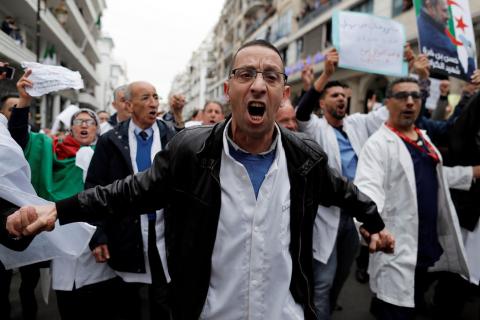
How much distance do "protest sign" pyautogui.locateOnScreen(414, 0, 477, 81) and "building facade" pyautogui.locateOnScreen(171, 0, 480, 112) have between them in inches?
45.9

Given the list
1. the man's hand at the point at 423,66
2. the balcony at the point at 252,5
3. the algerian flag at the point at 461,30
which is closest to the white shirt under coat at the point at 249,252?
the man's hand at the point at 423,66

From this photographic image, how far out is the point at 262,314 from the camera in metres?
1.61

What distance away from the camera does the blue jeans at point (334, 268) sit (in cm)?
306

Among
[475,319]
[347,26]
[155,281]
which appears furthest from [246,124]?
[475,319]

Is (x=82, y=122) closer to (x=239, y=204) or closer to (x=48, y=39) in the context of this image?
(x=239, y=204)

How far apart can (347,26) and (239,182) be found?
2.76 metres

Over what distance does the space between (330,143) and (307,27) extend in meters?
21.4

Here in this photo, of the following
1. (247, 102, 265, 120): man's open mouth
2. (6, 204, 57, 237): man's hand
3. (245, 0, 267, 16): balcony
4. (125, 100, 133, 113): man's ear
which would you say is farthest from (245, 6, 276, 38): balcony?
(6, 204, 57, 237): man's hand

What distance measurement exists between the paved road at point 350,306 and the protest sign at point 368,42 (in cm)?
251

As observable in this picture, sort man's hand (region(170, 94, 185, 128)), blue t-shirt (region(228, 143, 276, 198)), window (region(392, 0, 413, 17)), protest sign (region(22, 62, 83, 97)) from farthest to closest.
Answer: window (region(392, 0, 413, 17)), man's hand (region(170, 94, 185, 128)), protest sign (region(22, 62, 83, 97)), blue t-shirt (region(228, 143, 276, 198))

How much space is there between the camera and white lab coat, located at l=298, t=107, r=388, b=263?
3.00 m

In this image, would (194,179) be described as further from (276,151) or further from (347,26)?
(347,26)

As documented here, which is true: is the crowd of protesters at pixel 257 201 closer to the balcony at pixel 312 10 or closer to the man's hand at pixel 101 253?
the man's hand at pixel 101 253

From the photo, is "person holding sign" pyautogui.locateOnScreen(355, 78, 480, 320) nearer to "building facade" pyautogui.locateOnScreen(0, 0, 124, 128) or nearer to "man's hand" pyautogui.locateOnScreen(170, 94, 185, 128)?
"man's hand" pyautogui.locateOnScreen(170, 94, 185, 128)
